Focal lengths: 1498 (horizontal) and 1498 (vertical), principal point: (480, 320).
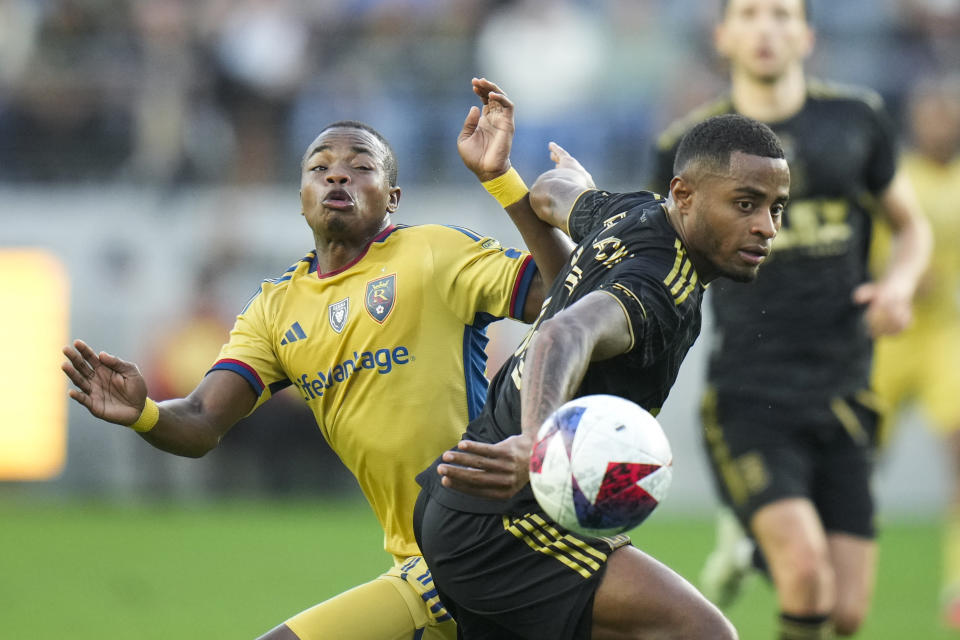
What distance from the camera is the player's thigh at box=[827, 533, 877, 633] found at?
6.86m

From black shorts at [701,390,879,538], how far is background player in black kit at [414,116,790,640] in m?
2.36

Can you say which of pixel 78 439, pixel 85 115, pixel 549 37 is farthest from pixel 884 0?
pixel 78 439

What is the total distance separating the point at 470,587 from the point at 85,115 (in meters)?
13.2

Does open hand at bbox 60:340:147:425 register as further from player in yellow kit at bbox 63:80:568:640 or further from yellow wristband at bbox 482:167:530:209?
yellow wristband at bbox 482:167:530:209

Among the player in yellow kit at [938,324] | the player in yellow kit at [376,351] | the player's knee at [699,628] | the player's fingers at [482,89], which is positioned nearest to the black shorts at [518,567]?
the player's knee at [699,628]

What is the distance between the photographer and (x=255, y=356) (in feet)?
18.3

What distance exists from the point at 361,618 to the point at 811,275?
299cm

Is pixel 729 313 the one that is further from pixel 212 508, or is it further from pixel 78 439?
pixel 78 439

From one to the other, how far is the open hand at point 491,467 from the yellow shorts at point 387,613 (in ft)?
4.26

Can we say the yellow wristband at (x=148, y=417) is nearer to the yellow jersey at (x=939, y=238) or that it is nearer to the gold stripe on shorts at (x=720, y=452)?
the gold stripe on shorts at (x=720, y=452)

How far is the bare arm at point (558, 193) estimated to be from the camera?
5.27 metres

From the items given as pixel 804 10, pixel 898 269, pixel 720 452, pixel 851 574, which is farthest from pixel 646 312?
pixel 804 10

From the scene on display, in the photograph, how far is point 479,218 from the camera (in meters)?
16.1

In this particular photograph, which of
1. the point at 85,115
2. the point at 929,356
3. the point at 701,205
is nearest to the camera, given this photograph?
the point at 701,205
